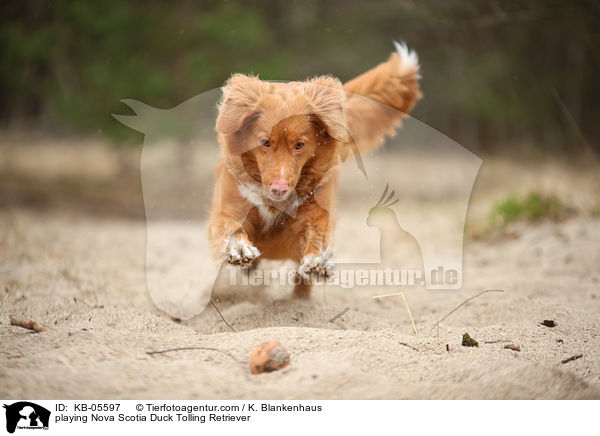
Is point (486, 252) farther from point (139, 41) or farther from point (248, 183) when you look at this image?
point (139, 41)

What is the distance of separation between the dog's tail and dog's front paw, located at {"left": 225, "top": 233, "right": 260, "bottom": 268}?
1526 millimetres

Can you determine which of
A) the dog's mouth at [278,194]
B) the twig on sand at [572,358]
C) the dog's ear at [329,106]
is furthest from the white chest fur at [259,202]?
the twig on sand at [572,358]

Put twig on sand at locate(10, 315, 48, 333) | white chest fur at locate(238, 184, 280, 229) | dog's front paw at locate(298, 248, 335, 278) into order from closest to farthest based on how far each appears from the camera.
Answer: twig on sand at locate(10, 315, 48, 333)
dog's front paw at locate(298, 248, 335, 278)
white chest fur at locate(238, 184, 280, 229)

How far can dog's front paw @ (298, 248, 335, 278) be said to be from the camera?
351cm

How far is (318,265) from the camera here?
11.5 feet

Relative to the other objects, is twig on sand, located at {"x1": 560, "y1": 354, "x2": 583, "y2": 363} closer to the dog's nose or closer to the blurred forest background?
the dog's nose

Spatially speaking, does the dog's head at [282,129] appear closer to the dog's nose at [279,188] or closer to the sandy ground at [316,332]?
the dog's nose at [279,188]

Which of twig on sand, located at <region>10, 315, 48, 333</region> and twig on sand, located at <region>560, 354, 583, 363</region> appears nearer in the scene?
twig on sand, located at <region>560, 354, 583, 363</region>

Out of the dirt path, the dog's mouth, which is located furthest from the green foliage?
the dog's mouth

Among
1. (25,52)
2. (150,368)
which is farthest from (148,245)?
(25,52)

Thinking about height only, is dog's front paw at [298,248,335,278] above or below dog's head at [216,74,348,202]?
below
